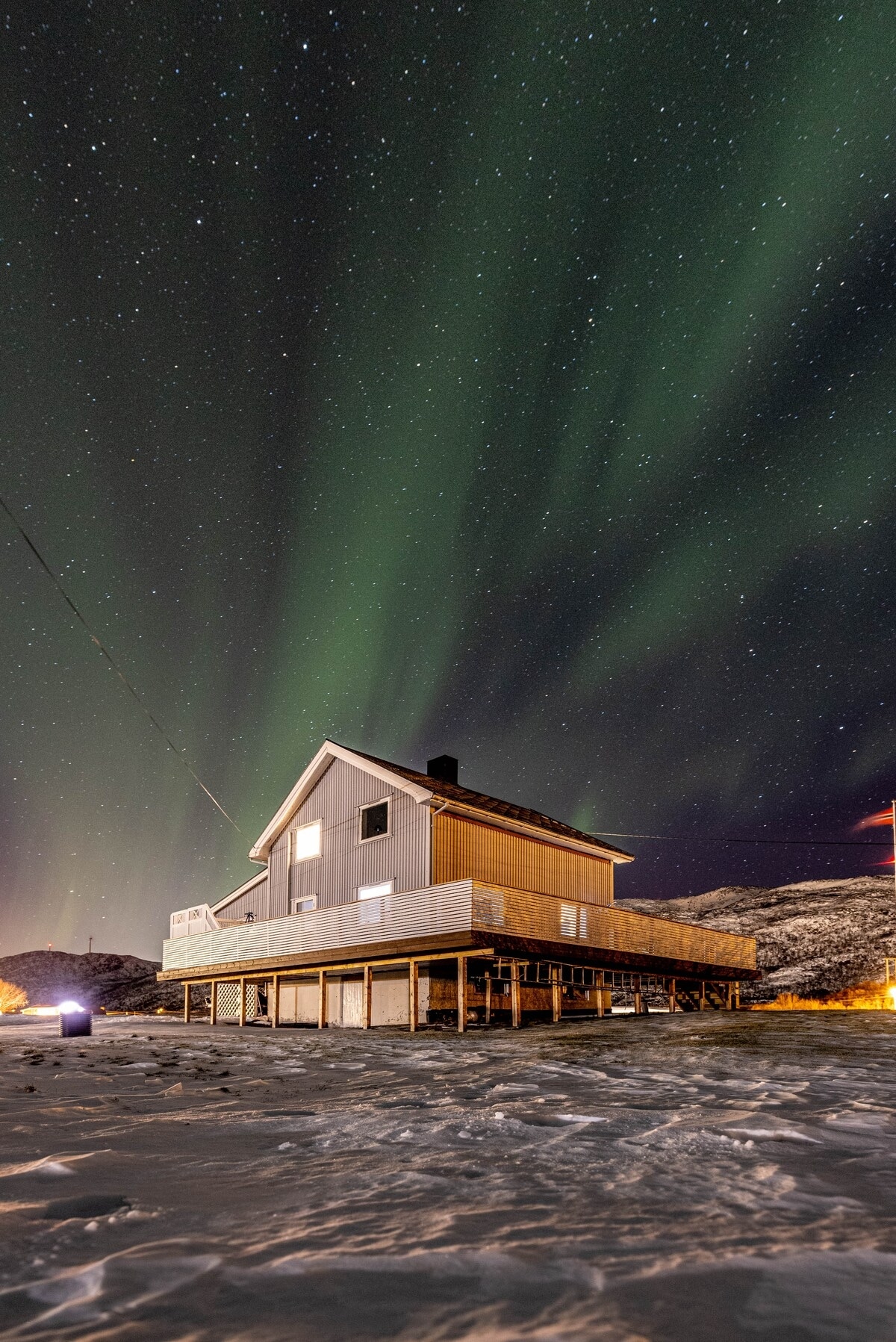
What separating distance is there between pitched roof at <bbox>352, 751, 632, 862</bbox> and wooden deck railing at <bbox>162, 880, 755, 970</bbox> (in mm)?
3495

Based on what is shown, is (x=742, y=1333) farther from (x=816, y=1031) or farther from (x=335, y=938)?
(x=335, y=938)

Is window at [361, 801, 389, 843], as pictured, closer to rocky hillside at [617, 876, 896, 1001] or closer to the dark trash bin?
the dark trash bin

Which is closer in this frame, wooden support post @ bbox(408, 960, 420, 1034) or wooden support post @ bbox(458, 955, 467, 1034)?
wooden support post @ bbox(458, 955, 467, 1034)

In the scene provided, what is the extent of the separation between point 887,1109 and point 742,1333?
15.8 ft

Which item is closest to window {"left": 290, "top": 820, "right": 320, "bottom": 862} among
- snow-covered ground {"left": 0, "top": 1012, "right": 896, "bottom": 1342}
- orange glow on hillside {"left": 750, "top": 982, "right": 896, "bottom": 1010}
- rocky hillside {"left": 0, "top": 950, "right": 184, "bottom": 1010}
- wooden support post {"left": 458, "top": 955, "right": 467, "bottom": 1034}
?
wooden support post {"left": 458, "top": 955, "right": 467, "bottom": 1034}

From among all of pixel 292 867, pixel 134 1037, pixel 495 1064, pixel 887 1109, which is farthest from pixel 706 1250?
pixel 292 867

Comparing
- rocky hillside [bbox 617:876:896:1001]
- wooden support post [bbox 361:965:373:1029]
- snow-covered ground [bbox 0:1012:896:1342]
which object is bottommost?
rocky hillside [bbox 617:876:896:1001]

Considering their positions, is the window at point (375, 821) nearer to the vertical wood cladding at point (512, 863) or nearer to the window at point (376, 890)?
the window at point (376, 890)

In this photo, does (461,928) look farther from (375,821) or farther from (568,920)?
(375,821)

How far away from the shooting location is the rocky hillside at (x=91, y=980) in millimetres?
70812

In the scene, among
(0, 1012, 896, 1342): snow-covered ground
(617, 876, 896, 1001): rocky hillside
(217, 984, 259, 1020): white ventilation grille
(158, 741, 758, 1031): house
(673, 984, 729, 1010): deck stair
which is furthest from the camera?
(617, 876, 896, 1001): rocky hillside

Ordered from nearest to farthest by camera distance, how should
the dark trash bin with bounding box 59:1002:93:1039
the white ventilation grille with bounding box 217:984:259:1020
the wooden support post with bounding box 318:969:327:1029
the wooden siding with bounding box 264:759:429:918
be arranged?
the dark trash bin with bounding box 59:1002:93:1039 < the wooden siding with bounding box 264:759:429:918 < the wooden support post with bounding box 318:969:327:1029 < the white ventilation grille with bounding box 217:984:259:1020

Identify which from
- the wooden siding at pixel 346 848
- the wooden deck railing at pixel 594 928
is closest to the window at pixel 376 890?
the wooden siding at pixel 346 848

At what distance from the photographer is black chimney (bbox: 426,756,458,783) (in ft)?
97.0
